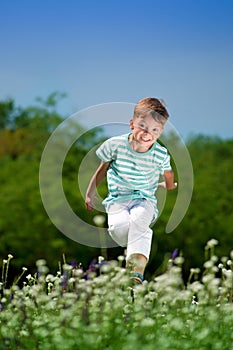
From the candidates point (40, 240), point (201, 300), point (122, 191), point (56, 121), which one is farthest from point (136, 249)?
point (56, 121)

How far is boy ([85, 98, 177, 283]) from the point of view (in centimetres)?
435

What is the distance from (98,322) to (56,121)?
457 inches

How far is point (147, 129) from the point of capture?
4242 millimetres

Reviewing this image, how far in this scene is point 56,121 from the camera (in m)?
15.0

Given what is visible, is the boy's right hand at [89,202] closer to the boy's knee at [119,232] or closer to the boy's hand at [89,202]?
the boy's hand at [89,202]

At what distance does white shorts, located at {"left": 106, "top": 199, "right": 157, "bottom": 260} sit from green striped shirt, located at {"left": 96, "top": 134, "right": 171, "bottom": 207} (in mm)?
51

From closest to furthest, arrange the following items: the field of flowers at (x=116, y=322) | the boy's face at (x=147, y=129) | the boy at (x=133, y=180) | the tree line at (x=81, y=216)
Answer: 1. the field of flowers at (x=116, y=322)
2. the boy's face at (x=147, y=129)
3. the boy at (x=133, y=180)
4. the tree line at (x=81, y=216)

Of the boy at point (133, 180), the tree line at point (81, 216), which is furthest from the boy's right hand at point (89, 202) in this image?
the tree line at point (81, 216)

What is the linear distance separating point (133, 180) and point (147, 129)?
36 cm

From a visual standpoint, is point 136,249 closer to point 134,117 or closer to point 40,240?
point 134,117

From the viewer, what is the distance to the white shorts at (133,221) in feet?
14.3

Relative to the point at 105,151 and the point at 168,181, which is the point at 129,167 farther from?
the point at 168,181

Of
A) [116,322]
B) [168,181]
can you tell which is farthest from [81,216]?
[116,322]

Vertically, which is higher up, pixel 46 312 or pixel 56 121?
pixel 56 121
